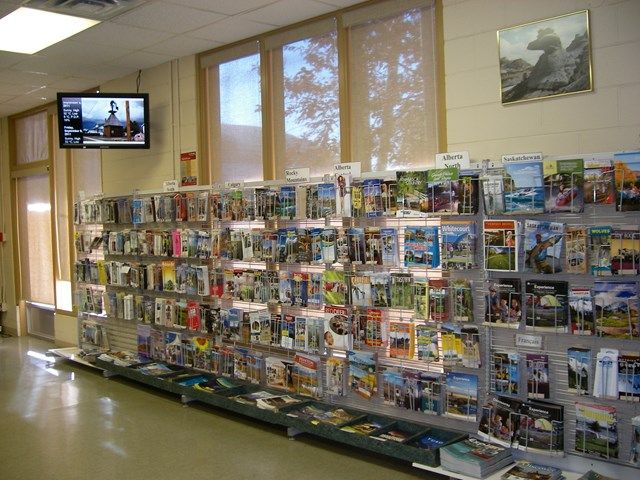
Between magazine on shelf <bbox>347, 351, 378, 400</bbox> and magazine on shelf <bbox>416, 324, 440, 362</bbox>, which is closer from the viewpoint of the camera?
magazine on shelf <bbox>416, 324, 440, 362</bbox>

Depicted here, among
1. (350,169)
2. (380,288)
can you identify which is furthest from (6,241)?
(380,288)

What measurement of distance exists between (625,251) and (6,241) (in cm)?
921

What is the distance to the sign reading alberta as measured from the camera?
3889 mm

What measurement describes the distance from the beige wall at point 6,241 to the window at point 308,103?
19.5ft

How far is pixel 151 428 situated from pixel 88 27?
10.9 feet

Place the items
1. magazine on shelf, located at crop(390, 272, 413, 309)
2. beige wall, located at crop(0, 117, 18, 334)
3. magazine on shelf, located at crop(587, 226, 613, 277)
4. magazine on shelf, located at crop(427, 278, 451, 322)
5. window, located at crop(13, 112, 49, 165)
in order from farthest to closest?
beige wall, located at crop(0, 117, 18, 334), window, located at crop(13, 112, 49, 165), magazine on shelf, located at crop(390, 272, 413, 309), magazine on shelf, located at crop(427, 278, 451, 322), magazine on shelf, located at crop(587, 226, 613, 277)

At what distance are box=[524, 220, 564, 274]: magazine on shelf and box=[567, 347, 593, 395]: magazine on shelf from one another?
18.2 inches

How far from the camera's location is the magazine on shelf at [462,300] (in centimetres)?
391

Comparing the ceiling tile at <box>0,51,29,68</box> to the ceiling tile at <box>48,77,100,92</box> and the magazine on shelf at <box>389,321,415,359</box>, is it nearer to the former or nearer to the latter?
the ceiling tile at <box>48,77,100,92</box>

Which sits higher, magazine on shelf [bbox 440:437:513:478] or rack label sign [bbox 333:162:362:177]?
rack label sign [bbox 333:162:362:177]

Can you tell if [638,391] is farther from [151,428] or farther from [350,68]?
[151,428]

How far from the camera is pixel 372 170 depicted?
4832 millimetres

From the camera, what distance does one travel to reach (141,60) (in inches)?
253

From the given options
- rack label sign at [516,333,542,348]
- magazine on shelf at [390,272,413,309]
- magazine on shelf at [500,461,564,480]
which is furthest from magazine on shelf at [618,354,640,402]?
magazine on shelf at [390,272,413,309]
